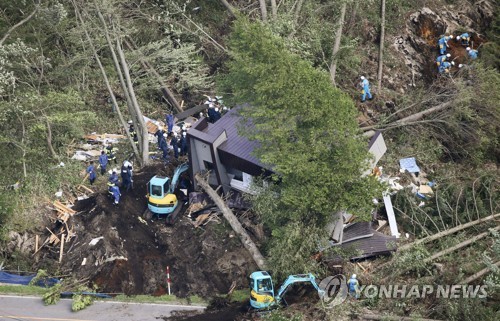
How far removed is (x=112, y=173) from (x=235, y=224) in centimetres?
463

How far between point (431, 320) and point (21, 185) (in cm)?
1400

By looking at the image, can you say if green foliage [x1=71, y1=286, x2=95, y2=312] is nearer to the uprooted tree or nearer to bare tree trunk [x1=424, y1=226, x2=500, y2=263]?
the uprooted tree

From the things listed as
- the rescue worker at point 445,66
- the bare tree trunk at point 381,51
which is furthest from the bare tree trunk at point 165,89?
the rescue worker at point 445,66

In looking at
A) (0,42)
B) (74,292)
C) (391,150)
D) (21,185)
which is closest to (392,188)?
(391,150)

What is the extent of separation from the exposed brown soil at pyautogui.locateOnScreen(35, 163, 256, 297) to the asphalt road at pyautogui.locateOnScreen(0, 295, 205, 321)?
595mm

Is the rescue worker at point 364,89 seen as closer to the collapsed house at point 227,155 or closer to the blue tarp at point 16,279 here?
the collapsed house at point 227,155

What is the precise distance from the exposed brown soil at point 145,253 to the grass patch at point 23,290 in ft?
3.32

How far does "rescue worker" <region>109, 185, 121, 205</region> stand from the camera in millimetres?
21344

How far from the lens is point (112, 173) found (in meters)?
21.9

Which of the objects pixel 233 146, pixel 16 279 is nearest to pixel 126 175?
pixel 233 146

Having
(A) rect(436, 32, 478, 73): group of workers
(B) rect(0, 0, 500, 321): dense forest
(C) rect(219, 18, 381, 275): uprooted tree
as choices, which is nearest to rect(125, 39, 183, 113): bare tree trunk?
(B) rect(0, 0, 500, 321): dense forest

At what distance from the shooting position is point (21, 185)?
22.2 m

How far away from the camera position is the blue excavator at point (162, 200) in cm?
2148

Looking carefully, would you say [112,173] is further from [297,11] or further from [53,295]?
[297,11]
